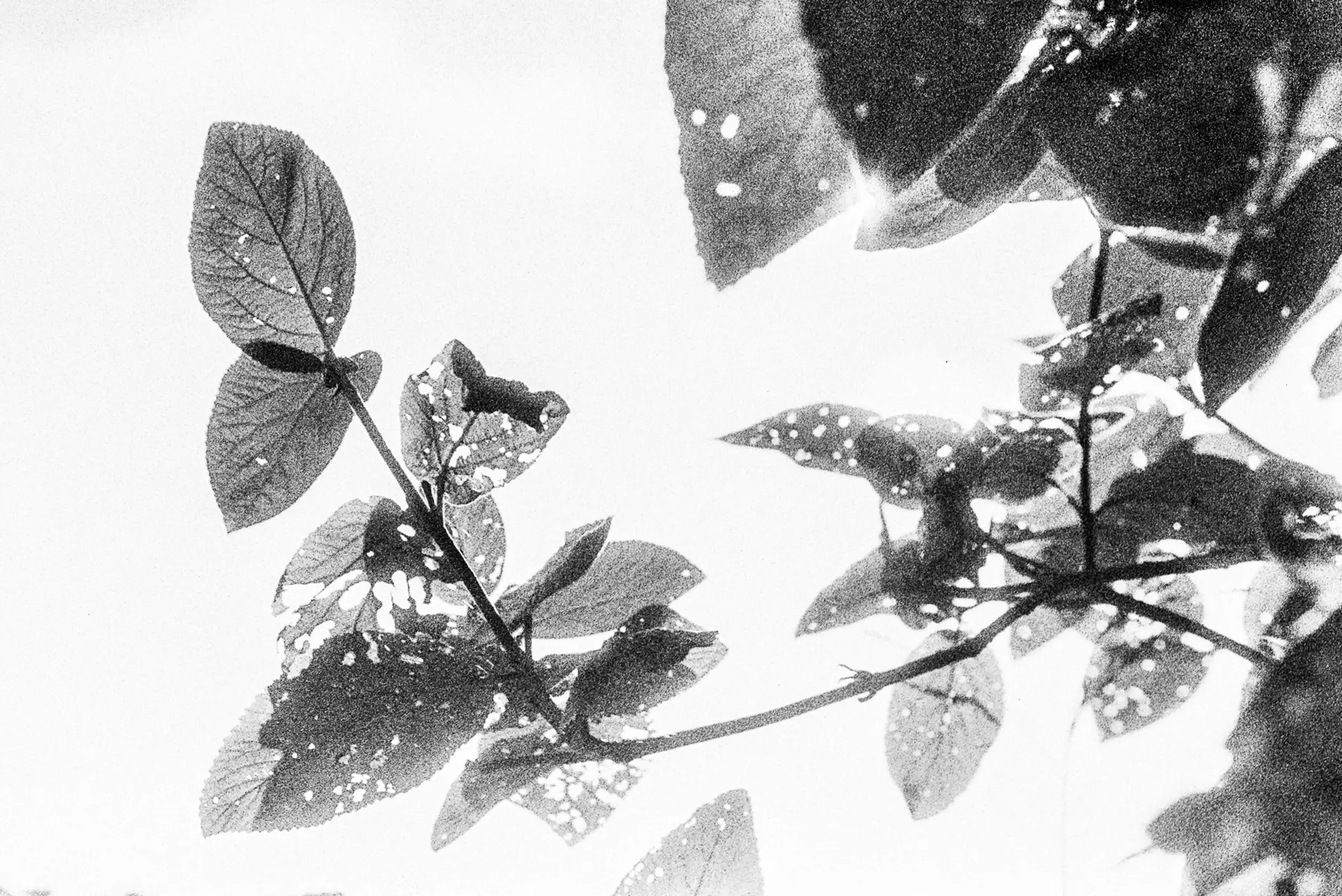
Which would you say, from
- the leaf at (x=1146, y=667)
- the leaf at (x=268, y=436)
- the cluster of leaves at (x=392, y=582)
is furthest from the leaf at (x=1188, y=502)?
the leaf at (x=268, y=436)

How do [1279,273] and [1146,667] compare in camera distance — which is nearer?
[1279,273]

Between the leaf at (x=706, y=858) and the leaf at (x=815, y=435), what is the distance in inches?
4.0

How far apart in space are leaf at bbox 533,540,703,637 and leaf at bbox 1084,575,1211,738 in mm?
137

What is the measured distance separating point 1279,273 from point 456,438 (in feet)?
0.68

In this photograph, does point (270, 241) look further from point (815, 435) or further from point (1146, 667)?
point (1146, 667)

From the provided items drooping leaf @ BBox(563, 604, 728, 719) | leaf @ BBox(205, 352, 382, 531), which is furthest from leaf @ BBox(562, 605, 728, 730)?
leaf @ BBox(205, 352, 382, 531)

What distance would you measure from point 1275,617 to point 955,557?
0.32 ft

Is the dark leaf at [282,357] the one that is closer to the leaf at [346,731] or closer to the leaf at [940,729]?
the leaf at [346,731]

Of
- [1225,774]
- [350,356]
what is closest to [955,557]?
[1225,774]

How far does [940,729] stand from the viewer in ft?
1.04

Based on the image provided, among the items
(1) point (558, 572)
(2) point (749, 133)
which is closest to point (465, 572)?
(1) point (558, 572)

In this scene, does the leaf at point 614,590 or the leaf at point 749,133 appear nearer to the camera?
the leaf at point 749,133

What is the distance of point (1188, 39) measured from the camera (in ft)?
0.64

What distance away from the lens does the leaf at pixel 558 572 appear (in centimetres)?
27
